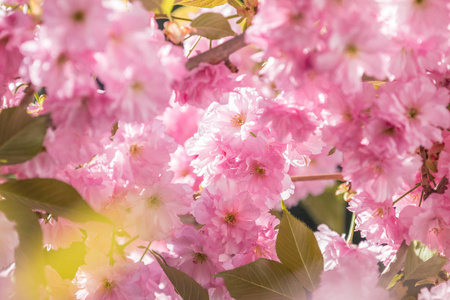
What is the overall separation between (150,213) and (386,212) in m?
0.26

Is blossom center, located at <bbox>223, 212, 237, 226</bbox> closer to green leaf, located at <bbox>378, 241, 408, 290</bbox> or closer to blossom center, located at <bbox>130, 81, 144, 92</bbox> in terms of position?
green leaf, located at <bbox>378, 241, 408, 290</bbox>

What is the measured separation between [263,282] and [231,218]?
97 millimetres

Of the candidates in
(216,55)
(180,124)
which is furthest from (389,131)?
(180,124)

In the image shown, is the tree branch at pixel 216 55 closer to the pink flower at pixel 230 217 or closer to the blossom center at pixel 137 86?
the blossom center at pixel 137 86

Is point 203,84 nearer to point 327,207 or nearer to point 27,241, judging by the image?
point 27,241

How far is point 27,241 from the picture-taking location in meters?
0.45

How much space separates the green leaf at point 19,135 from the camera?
409 mm

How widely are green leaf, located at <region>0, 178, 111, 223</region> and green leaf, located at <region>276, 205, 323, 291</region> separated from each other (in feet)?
0.67

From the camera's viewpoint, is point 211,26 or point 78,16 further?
point 211,26

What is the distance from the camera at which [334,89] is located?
43 centimetres

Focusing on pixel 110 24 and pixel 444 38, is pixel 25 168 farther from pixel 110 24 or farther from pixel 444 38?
pixel 444 38

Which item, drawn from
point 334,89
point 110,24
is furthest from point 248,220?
point 110,24

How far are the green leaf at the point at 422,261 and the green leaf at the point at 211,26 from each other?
271mm

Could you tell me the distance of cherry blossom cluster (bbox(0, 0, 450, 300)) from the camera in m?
0.36
